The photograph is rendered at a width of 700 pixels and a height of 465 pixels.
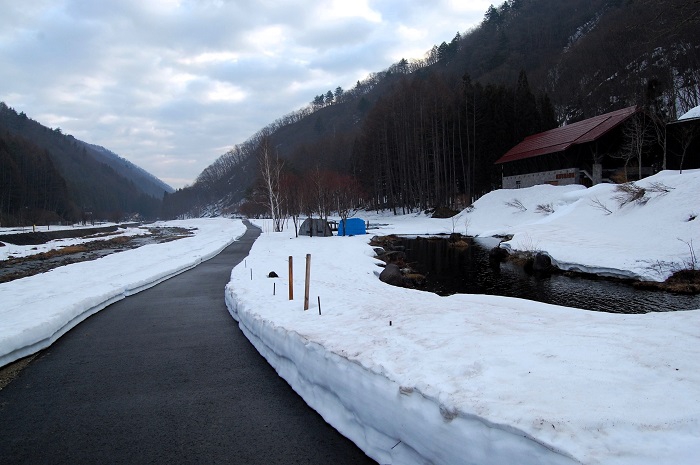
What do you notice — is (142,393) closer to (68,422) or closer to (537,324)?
(68,422)

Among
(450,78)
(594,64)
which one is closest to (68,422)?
(450,78)

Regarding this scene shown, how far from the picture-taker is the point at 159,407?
16.5ft

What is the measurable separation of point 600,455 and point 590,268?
1564 centimetres

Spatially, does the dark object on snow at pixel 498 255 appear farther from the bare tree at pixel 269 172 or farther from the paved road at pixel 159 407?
the bare tree at pixel 269 172

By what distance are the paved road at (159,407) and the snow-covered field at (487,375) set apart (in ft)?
1.33

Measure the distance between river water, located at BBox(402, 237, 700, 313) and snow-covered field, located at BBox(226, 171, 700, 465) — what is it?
4656 millimetres

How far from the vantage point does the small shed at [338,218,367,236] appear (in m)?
34.9

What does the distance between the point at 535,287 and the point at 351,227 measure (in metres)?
21.7

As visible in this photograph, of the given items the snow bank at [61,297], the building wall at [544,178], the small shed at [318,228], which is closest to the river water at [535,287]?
the snow bank at [61,297]

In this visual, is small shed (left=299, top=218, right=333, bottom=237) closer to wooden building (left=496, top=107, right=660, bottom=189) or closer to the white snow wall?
wooden building (left=496, top=107, right=660, bottom=189)

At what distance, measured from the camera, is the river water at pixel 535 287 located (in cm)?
1144

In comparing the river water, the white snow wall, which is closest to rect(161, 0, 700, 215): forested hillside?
the river water

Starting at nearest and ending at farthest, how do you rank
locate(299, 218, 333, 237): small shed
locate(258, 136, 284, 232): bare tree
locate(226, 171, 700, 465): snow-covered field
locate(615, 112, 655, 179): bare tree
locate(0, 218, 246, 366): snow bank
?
1. locate(226, 171, 700, 465): snow-covered field
2. locate(0, 218, 246, 366): snow bank
3. locate(615, 112, 655, 179): bare tree
4. locate(299, 218, 333, 237): small shed
5. locate(258, 136, 284, 232): bare tree

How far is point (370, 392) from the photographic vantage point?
4.25 metres
